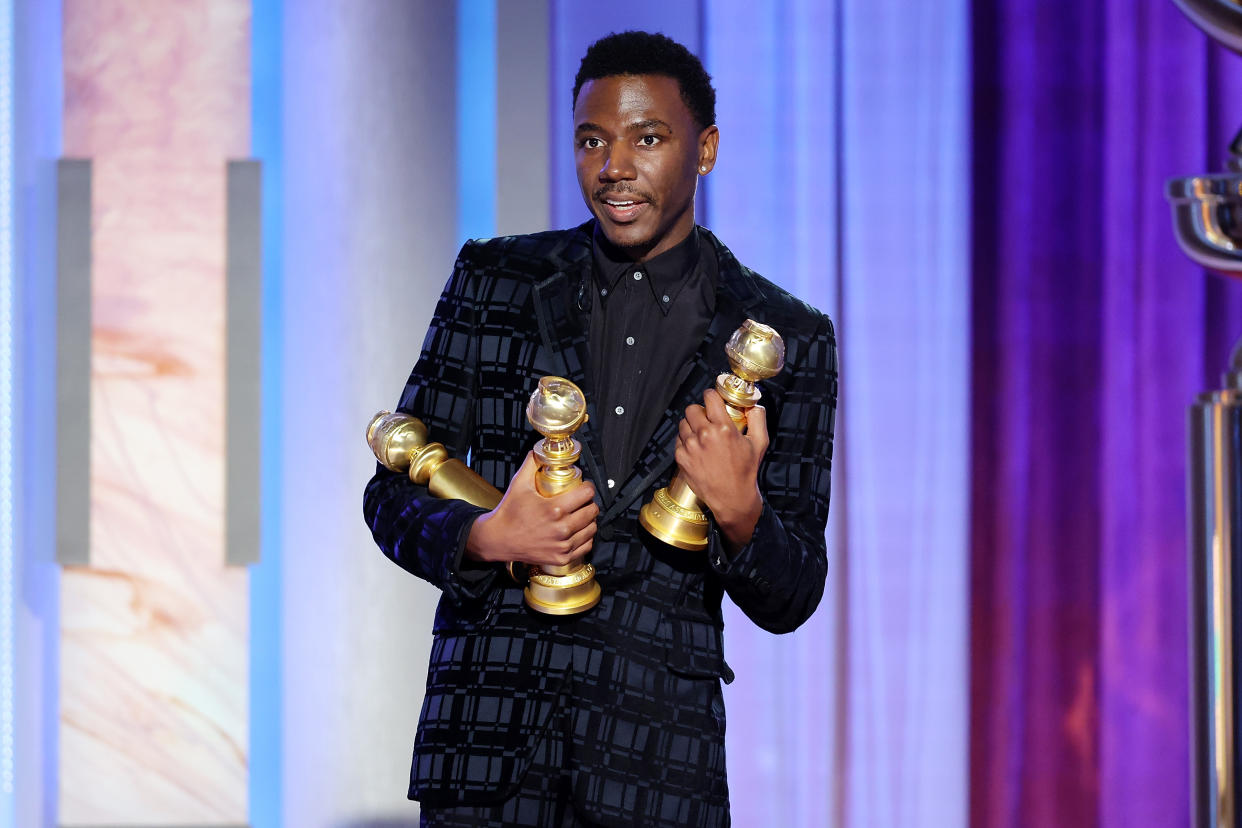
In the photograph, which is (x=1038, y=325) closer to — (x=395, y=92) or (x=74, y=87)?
(x=395, y=92)

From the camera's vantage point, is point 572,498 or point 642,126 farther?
point 642,126

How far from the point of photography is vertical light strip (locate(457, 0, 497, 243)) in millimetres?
2777

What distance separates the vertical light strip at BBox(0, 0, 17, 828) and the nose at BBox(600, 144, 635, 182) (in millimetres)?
1899

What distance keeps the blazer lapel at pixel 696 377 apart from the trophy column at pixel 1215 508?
0.63 metres

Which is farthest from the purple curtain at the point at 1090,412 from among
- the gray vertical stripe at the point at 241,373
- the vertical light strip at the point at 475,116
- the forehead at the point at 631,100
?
Result: the gray vertical stripe at the point at 241,373

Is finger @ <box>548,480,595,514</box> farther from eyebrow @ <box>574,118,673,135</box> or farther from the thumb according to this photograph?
eyebrow @ <box>574,118,673,135</box>

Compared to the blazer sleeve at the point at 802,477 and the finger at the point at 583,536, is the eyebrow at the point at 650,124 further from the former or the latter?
the finger at the point at 583,536

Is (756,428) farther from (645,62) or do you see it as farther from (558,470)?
(645,62)

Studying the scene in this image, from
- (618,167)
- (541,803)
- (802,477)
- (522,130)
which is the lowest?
(541,803)

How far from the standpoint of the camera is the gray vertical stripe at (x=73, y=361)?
2936 millimetres

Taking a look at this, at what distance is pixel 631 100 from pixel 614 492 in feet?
1.44

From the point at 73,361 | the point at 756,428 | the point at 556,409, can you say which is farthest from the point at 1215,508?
the point at 73,361

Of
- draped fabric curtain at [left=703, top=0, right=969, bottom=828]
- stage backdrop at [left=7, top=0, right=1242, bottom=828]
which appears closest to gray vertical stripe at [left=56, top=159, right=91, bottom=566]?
stage backdrop at [left=7, top=0, right=1242, bottom=828]

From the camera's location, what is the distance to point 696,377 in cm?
144
